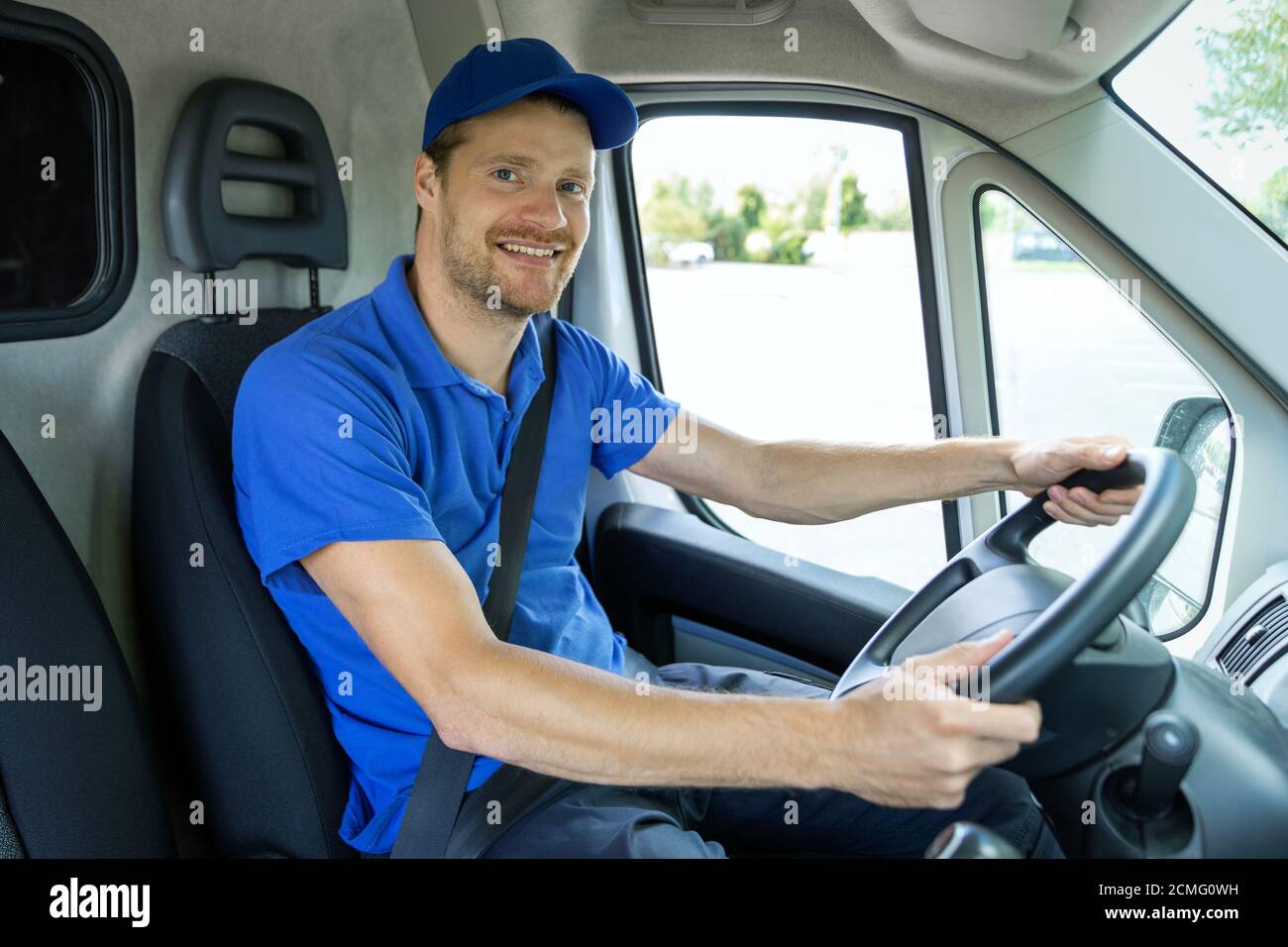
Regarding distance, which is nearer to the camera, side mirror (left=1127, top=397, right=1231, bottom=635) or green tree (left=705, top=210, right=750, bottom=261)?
side mirror (left=1127, top=397, right=1231, bottom=635)

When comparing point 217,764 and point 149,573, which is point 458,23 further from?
point 217,764

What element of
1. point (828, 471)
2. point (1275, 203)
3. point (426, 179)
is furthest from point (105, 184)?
point (1275, 203)

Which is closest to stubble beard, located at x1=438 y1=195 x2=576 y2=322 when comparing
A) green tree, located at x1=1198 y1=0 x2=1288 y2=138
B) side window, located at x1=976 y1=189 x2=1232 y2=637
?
side window, located at x1=976 y1=189 x2=1232 y2=637

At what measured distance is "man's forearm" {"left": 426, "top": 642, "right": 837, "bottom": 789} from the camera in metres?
1.15

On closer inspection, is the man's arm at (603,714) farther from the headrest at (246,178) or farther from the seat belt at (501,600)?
the headrest at (246,178)

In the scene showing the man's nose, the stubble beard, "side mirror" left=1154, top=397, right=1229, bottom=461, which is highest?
the man's nose

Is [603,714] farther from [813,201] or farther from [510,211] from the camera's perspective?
[813,201]

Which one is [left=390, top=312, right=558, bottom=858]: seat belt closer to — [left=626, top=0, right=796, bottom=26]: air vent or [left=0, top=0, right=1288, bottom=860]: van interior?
[left=0, top=0, right=1288, bottom=860]: van interior

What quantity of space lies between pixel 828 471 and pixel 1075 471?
47 cm

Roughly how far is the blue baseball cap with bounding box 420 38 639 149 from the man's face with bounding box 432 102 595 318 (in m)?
0.03

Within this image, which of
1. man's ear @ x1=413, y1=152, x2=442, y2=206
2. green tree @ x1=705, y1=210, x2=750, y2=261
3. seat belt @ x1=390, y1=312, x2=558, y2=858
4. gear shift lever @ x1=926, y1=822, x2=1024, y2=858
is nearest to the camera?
gear shift lever @ x1=926, y1=822, x2=1024, y2=858

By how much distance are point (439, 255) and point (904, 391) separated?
145 centimetres
